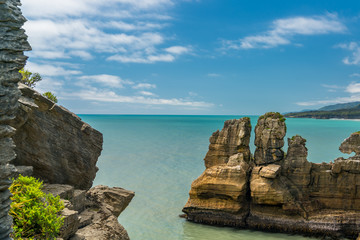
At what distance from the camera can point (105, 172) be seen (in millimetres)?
47531

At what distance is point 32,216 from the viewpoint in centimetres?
962

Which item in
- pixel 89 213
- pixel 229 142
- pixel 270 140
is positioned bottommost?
pixel 89 213

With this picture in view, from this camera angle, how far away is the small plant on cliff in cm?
952

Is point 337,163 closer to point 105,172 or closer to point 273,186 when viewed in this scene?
point 273,186

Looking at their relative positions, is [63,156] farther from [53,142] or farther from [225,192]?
[225,192]

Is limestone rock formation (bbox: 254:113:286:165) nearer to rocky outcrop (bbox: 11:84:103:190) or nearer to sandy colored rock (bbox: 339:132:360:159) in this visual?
sandy colored rock (bbox: 339:132:360:159)

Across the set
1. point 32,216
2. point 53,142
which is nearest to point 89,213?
point 53,142

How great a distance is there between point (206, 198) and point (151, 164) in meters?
28.6

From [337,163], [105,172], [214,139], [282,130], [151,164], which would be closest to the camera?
[337,163]

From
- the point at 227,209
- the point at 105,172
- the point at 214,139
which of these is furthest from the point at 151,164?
the point at 227,209

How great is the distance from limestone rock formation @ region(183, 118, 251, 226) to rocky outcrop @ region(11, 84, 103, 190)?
13.3 meters

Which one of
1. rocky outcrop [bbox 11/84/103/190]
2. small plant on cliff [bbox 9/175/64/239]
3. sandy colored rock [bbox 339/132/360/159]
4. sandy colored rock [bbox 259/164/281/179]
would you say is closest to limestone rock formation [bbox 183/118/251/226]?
sandy colored rock [bbox 259/164/281/179]

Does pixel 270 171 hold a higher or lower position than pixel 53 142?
lower

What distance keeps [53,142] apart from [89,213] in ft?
13.1
